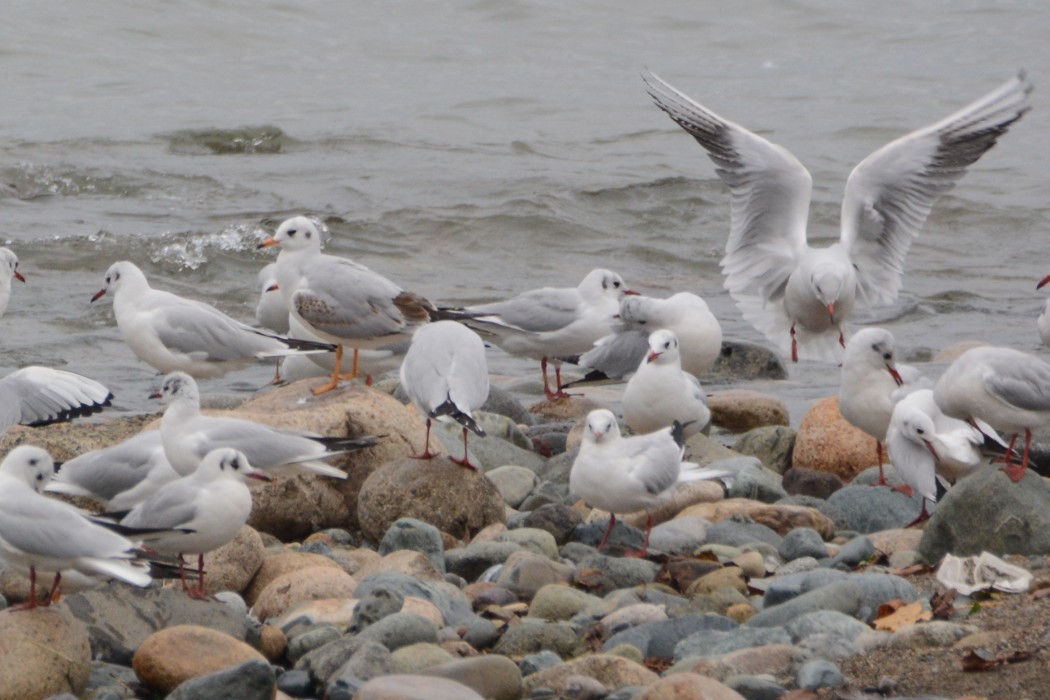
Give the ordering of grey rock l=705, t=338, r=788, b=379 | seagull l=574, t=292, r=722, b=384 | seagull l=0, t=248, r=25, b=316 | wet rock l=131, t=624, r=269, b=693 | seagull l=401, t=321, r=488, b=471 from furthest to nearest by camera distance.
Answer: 1. grey rock l=705, t=338, r=788, b=379
2. seagull l=0, t=248, r=25, b=316
3. seagull l=574, t=292, r=722, b=384
4. seagull l=401, t=321, r=488, b=471
5. wet rock l=131, t=624, r=269, b=693

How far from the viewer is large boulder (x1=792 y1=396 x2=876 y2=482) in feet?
26.9

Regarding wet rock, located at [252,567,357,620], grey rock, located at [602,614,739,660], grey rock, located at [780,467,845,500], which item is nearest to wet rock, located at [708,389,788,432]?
grey rock, located at [780,467,845,500]

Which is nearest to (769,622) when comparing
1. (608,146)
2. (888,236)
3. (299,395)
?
(299,395)

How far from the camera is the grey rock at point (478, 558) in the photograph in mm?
6117

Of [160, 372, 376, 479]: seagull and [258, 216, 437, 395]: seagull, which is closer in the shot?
[160, 372, 376, 479]: seagull

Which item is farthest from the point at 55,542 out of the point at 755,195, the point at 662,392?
the point at 755,195

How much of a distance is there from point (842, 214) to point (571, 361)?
2.10m

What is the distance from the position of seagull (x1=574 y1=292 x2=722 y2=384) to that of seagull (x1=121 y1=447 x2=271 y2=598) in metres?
4.05

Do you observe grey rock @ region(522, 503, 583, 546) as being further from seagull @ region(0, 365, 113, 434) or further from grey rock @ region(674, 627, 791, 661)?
seagull @ region(0, 365, 113, 434)

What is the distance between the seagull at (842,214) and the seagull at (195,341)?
130 inches

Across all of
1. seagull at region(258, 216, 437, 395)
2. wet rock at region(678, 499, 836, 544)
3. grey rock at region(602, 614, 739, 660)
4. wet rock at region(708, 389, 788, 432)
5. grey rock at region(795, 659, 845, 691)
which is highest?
seagull at region(258, 216, 437, 395)

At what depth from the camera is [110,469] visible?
6.21 m

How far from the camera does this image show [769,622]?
5008mm

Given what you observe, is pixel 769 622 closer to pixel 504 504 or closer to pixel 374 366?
pixel 504 504
